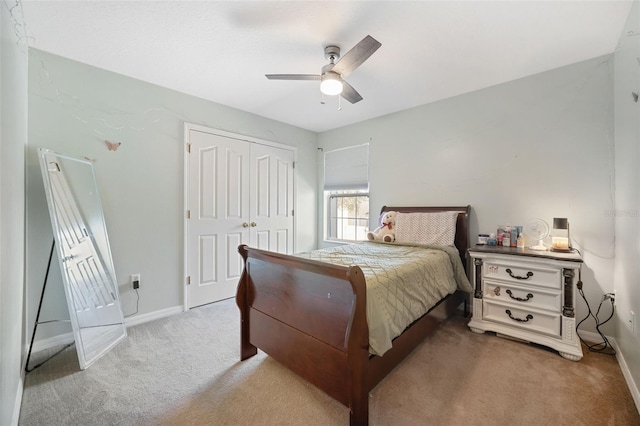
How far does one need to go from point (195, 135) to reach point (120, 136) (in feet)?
2.36

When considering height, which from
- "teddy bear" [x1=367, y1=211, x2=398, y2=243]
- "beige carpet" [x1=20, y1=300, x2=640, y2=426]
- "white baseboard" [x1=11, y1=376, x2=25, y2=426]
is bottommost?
"beige carpet" [x1=20, y1=300, x2=640, y2=426]

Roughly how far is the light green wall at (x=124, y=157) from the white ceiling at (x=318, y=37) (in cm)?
20

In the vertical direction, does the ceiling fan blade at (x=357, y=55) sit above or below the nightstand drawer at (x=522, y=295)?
above

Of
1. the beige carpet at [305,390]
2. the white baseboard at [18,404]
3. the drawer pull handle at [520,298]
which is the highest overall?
the drawer pull handle at [520,298]

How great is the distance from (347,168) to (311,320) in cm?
296

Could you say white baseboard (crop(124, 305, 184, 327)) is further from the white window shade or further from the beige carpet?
the white window shade

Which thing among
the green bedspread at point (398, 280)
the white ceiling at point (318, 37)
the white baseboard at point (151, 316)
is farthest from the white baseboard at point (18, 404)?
the white ceiling at point (318, 37)

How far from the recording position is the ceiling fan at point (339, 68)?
5.45 feet

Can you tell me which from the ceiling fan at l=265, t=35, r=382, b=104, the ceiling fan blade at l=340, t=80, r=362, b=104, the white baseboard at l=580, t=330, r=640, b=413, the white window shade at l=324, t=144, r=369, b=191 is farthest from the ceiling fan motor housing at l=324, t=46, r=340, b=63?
the white baseboard at l=580, t=330, r=640, b=413

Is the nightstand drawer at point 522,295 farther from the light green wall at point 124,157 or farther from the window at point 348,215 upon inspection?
the light green wall at point 124,157

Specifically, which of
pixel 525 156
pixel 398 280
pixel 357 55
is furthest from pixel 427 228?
pixel 357 55

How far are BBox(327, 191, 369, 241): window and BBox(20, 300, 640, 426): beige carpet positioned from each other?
2.08 m

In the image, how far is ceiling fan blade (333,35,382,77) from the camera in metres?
1.58

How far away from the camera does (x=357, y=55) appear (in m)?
1.73
